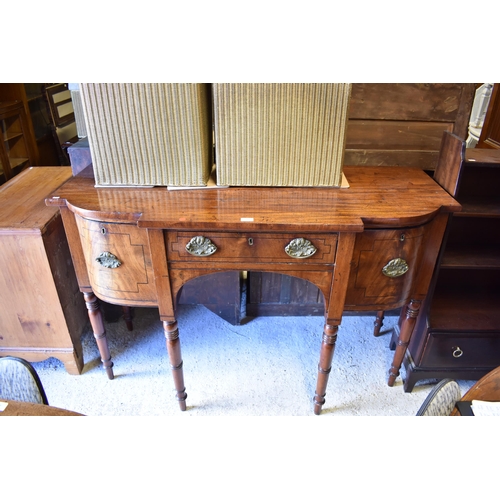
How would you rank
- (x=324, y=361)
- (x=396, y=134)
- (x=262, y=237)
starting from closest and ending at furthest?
(x=262, y=237) → (x=324, y=361) → (x=396, y=134)

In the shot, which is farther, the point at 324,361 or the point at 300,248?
the point at 324,361

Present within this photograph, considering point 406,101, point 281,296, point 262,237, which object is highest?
point 406,101

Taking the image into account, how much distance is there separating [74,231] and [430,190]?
44.3 inches

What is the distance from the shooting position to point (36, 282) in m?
1.40

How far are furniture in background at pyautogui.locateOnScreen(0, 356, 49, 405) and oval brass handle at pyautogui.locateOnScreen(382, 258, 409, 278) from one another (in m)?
0.95

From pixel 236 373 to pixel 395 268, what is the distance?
0.84 metres

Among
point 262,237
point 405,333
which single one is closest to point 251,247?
point 262,237

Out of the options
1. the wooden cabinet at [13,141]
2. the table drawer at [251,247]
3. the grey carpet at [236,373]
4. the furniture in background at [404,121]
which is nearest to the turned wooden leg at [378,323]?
the grey carpet at [236,373]

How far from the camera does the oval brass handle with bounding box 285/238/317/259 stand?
104 cm

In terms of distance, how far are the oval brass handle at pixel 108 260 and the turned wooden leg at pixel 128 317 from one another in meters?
0.69

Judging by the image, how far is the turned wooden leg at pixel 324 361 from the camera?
48.9 inches

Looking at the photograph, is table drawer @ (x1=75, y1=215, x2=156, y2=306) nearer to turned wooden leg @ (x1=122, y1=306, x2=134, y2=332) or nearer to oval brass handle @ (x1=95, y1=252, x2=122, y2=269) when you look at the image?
oval brass handle @ (x1=95, y1=252, x2=122, y2=269)

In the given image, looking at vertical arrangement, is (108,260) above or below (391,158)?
below

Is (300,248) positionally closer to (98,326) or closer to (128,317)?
(98,326)
